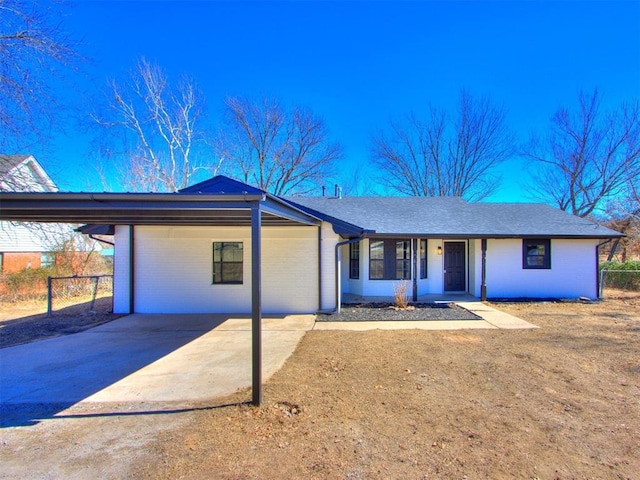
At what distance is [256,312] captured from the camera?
4.04m

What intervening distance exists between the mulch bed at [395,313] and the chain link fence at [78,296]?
24.9ft

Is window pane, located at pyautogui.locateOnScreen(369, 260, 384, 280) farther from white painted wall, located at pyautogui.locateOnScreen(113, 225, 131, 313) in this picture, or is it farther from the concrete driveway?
white painted wall, located at pyautogui.locateOnScreen(113, 225, 131, 313)

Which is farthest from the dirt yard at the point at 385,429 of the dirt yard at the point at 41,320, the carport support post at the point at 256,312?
the dirt yard at the point at 41,320

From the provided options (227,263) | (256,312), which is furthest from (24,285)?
(256,312)

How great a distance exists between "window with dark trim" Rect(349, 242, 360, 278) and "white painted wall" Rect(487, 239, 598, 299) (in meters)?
4.78

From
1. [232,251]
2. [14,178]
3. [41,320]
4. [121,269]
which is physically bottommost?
[41,320]

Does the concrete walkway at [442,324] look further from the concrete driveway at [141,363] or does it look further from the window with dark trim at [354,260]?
the window with dark trim at [354,260]

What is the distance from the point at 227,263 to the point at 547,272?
1145 cm

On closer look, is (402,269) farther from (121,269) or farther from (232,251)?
(121,269)

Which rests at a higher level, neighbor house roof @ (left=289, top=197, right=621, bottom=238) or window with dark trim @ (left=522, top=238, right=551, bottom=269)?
neighbor house roof @ (left=289, top=197, right=621, bottom=238)

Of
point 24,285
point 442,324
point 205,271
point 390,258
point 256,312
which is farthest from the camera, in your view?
point 24,285

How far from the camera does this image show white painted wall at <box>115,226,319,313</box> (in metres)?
9.80

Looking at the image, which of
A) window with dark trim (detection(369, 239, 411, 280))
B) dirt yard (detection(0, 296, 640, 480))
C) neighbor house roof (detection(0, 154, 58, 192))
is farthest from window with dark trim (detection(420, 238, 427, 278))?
neighbor house roof (detection(0, 154, 58, 192))

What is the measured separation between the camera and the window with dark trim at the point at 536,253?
11992 mm
